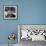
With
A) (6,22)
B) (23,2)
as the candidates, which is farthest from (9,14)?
(23,2)

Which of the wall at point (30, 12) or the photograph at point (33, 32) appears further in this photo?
the wall at point (30, 12)

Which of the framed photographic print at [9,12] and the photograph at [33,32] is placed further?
the framed photographic print at [9,12]

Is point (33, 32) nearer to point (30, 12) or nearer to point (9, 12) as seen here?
point (30, 12)

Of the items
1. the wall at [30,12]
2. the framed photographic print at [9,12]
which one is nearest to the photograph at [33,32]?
the wall at [30,12]

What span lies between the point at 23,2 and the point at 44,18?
92cm

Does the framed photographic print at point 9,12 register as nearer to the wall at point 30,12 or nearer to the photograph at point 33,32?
the wall at point 30,12

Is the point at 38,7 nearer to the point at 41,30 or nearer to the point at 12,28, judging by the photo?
the point at 41,30

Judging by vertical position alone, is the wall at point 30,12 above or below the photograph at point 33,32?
above

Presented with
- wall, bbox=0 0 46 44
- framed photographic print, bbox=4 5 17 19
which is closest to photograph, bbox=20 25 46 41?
wall, bbox=0 0 46 44

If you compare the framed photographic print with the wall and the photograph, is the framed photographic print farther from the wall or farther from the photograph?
the photograph

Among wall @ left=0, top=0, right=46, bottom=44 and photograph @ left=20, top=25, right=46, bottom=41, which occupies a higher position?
wall @ left=0, top=0, right=46, bottom=44

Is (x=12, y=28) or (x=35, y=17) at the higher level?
(x=35, y=17)

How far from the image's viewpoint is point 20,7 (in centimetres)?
475

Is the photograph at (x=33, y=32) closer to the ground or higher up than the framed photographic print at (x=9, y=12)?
closer to the ground
